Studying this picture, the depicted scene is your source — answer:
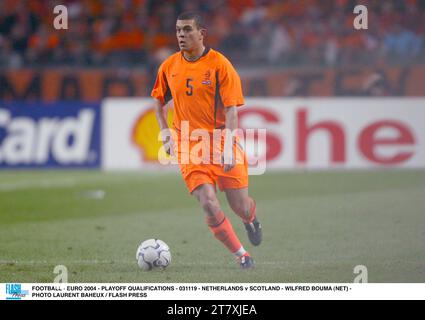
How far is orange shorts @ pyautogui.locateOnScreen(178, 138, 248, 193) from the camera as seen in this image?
670 centimetres

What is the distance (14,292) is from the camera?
5.68m

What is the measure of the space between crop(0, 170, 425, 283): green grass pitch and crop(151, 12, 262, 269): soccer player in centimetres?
37

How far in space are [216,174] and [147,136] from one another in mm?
6849

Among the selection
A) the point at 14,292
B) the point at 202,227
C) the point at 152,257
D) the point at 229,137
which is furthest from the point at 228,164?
the point at 202,227

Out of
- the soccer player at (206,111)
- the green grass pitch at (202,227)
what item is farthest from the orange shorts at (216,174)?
the green grass pitch at (202,227)

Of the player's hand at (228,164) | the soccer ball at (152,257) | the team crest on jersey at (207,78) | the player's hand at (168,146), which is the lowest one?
the soccer ball at (152,257)

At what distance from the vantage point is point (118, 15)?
1473cm

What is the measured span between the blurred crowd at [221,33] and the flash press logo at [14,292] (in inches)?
334

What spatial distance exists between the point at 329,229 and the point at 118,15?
23.9 feet

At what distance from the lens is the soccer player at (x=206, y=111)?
667cm

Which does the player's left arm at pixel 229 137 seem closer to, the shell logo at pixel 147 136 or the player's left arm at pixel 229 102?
the player's left arm at pixel 229 102

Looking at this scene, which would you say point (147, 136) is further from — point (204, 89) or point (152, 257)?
point (152, 257)

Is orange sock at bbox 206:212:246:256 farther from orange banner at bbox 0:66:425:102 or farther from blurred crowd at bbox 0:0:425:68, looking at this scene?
blurred crowd at bbox 0:0:425:68

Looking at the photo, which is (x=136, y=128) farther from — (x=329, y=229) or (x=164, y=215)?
(x=329, y=229)
